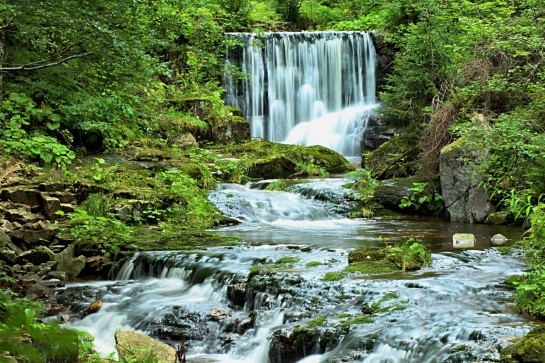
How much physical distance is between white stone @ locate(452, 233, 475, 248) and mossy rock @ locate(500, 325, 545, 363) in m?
4.44

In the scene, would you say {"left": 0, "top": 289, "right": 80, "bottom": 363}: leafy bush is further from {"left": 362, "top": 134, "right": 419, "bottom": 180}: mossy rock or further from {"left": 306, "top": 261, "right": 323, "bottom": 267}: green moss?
{"left": 362, "top": 134, "right": 419, "bottom": 180}: mossy rock

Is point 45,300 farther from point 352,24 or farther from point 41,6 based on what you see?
point 352,24

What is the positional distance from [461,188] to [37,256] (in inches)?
317

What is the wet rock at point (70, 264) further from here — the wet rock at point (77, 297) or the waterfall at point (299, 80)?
the waterfall at point (299, 80)

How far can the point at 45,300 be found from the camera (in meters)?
7.30

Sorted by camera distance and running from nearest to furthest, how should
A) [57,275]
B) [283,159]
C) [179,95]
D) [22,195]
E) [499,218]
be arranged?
[57,275]
[22,195]
[499,218]
[283,159]
[179,95]

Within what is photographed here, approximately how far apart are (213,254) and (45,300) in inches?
93.9

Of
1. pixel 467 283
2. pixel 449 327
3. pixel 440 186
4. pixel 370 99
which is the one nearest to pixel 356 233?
pixel 440 186

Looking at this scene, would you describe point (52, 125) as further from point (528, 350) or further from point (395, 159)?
point (528, 350)

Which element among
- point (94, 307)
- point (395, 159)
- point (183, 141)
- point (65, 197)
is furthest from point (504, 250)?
point (183, 141)

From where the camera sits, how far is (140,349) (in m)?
5.26

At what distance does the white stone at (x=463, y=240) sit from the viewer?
9.02 metres

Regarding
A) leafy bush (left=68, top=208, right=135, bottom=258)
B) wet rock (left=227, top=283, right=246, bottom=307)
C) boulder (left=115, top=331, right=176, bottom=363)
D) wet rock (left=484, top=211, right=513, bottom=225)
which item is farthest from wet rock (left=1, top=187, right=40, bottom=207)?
wet rock (left=484, top=211, right=513, bottom=225)

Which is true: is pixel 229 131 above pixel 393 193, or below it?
above
